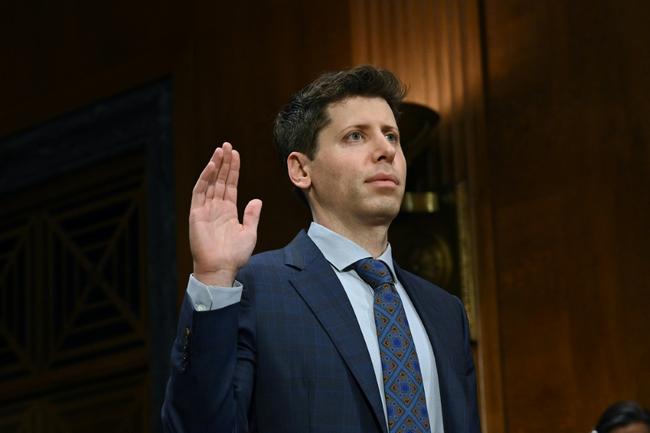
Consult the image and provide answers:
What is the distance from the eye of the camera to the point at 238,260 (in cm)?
234

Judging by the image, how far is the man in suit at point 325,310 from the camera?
230 centimetres

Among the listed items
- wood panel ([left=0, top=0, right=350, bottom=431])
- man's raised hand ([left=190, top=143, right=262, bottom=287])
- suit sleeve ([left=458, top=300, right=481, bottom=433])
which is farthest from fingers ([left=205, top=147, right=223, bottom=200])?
wood panel ([left=0, top=0, right=350, bottom=431])

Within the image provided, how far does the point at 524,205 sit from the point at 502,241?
0.50 feet

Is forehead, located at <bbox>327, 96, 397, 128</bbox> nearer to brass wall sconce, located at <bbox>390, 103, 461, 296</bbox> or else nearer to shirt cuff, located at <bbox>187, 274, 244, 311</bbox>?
shirt cuff, located at <bbox>187, 274, 244, 311</bbox>

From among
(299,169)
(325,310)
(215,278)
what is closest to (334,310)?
(325,310)

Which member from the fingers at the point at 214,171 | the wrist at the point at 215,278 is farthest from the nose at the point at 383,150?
the wrist at the point at 215,278

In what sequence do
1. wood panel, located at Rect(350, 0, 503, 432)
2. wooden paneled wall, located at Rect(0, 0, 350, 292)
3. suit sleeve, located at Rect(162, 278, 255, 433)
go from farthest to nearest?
wooden paneled wall, located at Rect(0, 0, 350, 292)
wood panel, located at Rect(350, 0, 503, 432)
suit sleeve, located at Rect(162, 278, 255, 433)

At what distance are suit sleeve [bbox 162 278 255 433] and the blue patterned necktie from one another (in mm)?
258

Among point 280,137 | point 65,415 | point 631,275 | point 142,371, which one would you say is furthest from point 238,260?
point 65,415

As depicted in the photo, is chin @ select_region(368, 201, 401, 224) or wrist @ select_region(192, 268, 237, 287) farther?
chin @ select_region(368, 201, 401, 224)

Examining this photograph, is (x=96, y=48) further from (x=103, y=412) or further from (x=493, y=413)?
(x=493, y=413)

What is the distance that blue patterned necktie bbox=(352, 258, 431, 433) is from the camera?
236 centimetres

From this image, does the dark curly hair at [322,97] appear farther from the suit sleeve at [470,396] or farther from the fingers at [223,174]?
the suit sleeve at [470,396]

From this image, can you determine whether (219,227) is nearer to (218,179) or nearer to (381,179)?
(218,179)
